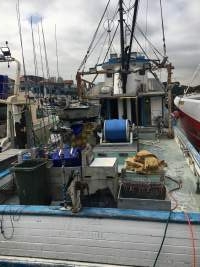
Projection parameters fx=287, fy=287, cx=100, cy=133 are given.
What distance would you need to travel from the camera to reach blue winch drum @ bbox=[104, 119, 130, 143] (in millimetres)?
7836

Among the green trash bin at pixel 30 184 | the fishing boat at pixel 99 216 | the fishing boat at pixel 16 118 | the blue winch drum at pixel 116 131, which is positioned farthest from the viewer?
the fishing boat at pixel 16 118

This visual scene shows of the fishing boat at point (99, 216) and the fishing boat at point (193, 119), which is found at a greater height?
the fishing boat at point (193, 119)

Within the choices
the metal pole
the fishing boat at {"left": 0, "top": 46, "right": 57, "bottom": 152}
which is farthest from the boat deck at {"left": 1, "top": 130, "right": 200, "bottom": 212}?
the metal pole

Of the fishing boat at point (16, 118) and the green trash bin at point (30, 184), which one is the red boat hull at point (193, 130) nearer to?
the fishing boat at point (16, 118)

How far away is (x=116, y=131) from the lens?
7.84 meters

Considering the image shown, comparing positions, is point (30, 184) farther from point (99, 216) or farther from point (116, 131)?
point (116, 131)

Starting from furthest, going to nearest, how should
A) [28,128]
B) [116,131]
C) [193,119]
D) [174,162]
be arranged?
[28,128], [193,119], [116,131], [174,162]

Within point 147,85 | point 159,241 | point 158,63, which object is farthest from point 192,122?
point 159,241

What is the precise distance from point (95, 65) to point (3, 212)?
11221mm

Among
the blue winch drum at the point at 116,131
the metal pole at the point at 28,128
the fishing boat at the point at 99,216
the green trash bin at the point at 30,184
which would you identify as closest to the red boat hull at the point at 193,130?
the blue winch drum at the point at 116,131

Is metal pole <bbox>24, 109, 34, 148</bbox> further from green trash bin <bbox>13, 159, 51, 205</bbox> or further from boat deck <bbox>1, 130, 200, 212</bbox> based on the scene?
green trash bin <bbox>13, 159, 51, 205</bbox>

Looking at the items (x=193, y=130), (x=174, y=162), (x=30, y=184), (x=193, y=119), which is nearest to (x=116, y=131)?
(x=174, y=162)

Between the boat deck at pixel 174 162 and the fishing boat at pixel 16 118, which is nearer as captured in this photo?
the boat deck at pixel 174 162

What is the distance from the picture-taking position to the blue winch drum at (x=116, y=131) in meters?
7.84
